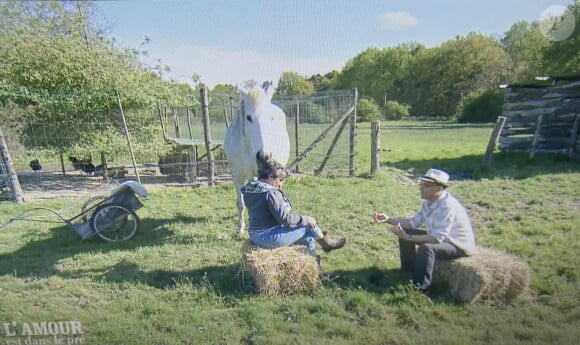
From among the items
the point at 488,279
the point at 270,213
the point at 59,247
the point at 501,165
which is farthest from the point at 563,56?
the point at 59,247

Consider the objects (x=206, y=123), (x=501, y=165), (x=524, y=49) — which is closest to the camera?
(x=206, y=123)

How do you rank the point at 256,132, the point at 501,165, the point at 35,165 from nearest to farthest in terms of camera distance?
the point at 256,132, the point at 501,165, the point at 35,165

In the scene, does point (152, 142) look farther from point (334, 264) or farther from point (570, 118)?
point (570, 118)

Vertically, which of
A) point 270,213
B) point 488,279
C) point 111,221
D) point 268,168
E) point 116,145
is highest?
point 268,168

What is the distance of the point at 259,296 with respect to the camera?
11.5ft

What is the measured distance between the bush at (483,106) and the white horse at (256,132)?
3402 cm

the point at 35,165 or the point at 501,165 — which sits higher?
the point at 35,165

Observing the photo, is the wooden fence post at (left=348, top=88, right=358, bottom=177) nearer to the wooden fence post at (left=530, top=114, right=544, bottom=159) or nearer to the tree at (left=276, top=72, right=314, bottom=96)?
the tree at (left=276, top=72, right=314, bottom=96)

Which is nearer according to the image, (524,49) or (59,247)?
(59,247)

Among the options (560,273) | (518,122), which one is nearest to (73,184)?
(560,273)

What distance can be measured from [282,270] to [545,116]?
37.2ft

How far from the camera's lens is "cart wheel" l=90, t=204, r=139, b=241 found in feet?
16.9

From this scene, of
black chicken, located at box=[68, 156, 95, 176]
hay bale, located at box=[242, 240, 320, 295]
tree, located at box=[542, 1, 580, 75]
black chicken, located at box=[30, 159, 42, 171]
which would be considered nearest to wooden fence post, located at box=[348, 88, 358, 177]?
hay bale, located at box=[242, 240, 320, 295]

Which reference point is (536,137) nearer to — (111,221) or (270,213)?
(270,213)
